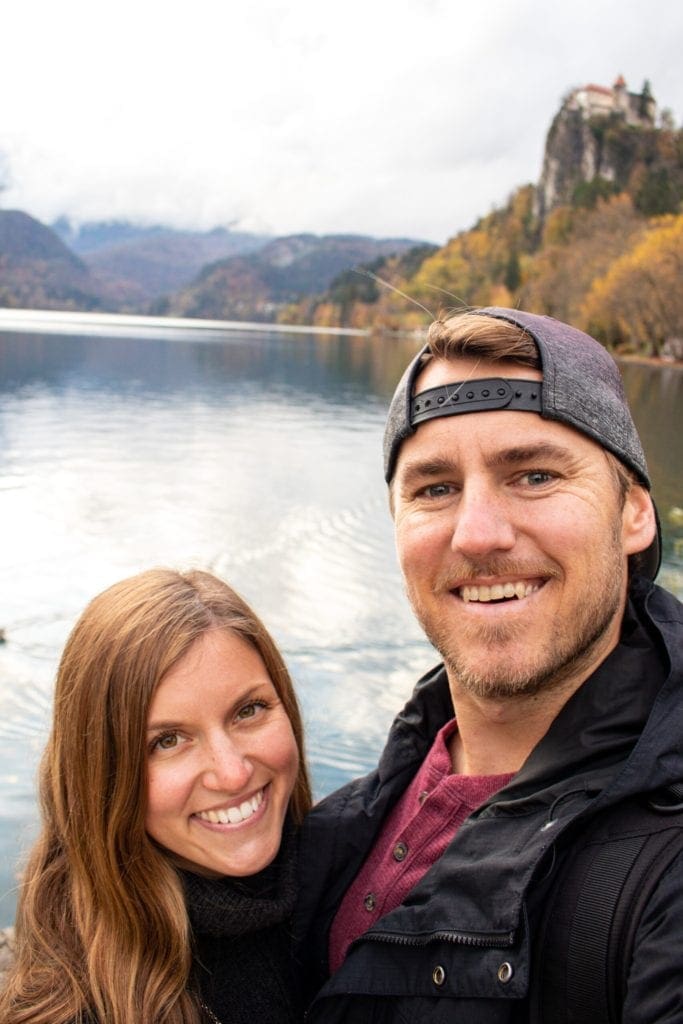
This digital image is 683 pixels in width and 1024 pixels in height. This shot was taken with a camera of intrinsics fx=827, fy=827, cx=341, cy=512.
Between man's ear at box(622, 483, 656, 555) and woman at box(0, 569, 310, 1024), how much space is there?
1063mm

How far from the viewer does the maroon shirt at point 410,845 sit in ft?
6.67

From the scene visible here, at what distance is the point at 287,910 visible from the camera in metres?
2.19

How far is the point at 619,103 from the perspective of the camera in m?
117

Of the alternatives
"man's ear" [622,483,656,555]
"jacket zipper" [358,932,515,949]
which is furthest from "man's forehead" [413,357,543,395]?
"jacket zipper" [358,932,515,949]

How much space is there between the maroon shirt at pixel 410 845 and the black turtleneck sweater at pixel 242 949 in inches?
6.1

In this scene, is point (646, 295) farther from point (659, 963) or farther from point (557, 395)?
point (659, 963)

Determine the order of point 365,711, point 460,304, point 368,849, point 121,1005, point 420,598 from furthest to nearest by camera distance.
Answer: point 365,711
point 460,304
point 368,849
point 420,598
point 121,1005

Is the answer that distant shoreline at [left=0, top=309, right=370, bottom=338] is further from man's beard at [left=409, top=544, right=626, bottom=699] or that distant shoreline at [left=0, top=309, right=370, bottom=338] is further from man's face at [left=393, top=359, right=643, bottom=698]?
man's beard at [left=409, top=544, right=626, bottom=699]

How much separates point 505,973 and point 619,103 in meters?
135

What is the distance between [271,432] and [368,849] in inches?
916

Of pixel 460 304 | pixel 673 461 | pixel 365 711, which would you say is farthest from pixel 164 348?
pixel 460 304

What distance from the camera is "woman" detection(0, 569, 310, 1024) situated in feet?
6.73

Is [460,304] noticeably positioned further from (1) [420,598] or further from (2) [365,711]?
(2) [365,711]

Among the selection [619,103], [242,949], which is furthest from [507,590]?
[619,103]
